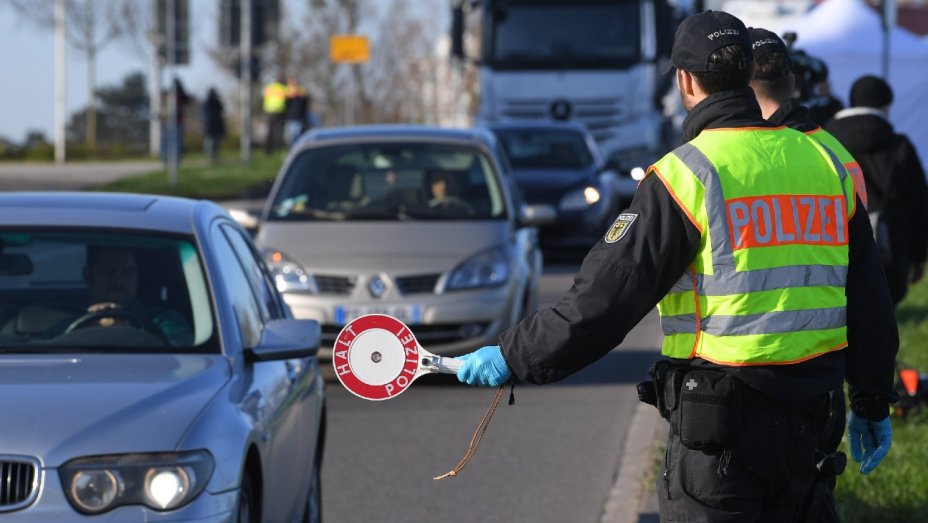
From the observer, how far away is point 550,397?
1077cm

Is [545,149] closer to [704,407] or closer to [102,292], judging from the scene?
[102,292]

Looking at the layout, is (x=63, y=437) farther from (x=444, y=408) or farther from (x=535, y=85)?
(x=535, y=85)

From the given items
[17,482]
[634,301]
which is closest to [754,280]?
[634,301]

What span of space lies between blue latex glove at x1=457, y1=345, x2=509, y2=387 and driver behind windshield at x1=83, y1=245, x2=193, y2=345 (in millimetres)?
1811

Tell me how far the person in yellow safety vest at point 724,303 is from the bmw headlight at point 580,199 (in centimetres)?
1540

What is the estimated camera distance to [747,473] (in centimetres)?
393

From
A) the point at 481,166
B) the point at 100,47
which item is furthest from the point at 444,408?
the point at 100,47

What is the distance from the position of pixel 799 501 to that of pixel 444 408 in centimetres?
626

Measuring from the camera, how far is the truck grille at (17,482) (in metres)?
4.37

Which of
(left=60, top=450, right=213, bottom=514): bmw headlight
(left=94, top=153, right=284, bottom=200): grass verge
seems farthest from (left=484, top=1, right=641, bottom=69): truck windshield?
(left=60, top=450, right=213, bottom=514): bmw headlight

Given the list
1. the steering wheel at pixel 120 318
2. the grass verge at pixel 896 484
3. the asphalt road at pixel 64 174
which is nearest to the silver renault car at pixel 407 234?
the grass verge at pixel 896 484

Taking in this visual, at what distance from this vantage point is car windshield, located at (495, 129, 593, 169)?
68.2 ft

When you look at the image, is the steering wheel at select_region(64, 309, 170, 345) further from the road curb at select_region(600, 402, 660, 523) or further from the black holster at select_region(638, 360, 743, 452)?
the road curb at select_region(600, 402, 660, 523)

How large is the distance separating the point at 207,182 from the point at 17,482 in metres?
26.8
